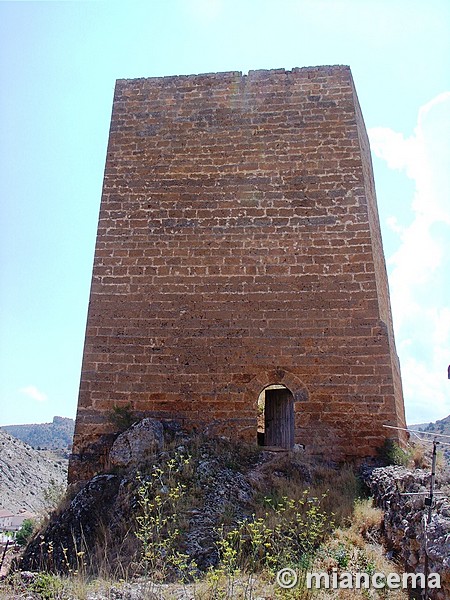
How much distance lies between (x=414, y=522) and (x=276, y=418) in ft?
15.2

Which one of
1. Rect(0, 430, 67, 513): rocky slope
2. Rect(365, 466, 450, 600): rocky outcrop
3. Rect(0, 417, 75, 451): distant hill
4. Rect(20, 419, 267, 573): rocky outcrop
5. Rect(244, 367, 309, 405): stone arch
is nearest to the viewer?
Rect(365, 466, 450, 600): rocky outcrop

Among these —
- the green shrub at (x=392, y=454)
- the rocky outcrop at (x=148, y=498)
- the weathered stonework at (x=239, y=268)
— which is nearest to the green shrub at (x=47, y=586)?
the rocky outcrop at (x=148, y=498)

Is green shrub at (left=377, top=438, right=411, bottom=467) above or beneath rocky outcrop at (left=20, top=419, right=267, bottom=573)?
above

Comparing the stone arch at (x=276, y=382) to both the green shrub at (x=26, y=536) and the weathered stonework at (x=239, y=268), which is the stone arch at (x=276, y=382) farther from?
the green shrub at (x=26, y=536)

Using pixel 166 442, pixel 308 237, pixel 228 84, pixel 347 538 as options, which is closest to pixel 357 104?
pixel 228 84

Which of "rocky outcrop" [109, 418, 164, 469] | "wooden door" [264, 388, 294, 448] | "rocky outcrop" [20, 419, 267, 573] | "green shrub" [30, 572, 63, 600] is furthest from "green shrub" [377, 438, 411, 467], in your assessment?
"green shrub" [30, 572, 63, 600]

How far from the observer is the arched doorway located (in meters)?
9.60

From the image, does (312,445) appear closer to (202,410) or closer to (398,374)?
(202,410)

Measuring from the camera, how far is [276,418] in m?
9.98

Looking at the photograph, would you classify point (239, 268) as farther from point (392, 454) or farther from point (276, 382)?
point (392, 454)

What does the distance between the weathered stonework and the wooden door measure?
119 cm

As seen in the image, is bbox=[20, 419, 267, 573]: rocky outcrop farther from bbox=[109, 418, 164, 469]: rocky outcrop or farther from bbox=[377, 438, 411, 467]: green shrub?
bbox=[377, 438, 411, 467]: green shrub

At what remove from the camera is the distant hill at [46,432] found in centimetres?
6138

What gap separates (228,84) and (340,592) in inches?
336
